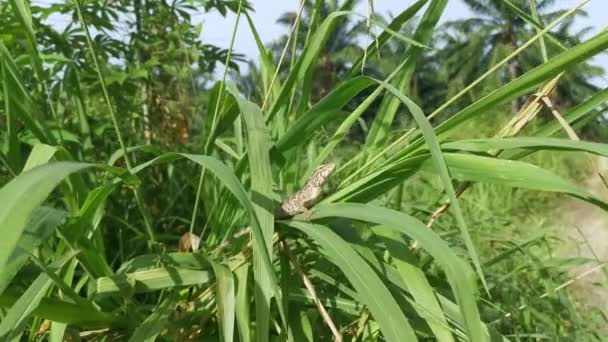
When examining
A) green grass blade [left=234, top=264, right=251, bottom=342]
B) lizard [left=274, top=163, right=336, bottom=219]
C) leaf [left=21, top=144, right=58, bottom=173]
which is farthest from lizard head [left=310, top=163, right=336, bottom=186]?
leaf [left=21, top=144, right=58, bottom=173]

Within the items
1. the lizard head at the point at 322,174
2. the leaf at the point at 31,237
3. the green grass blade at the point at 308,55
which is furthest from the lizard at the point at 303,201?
the leaf at the point at 31,237

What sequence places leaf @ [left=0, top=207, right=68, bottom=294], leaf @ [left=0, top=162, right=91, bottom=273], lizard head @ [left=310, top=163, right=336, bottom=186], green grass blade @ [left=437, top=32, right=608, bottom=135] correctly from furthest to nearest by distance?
lizard head @ [left=310, top=163, right=336, bottom=186], green grass blade @ [left=437, top=32, right=608, bottom=135], leaf @ [left=0, top=207, right=68, bottom=294], leaf @ [left=0, top=162, right=91, bottom=273]

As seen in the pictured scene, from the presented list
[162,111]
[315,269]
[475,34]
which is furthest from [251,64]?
[475,34]

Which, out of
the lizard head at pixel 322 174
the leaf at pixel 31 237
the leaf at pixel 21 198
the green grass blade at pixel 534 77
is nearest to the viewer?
the leaf at pixel 21 198

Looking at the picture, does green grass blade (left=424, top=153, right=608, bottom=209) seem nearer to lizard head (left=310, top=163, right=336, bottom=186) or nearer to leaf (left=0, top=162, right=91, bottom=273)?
lizard head (left=310, top=163, right=336, bottom=186)

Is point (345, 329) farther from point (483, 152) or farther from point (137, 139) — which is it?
point (137, 139)

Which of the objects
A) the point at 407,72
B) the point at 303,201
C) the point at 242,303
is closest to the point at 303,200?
the point at 303,201

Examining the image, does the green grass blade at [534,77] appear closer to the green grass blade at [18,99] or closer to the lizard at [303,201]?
the lizard at [303,201]
